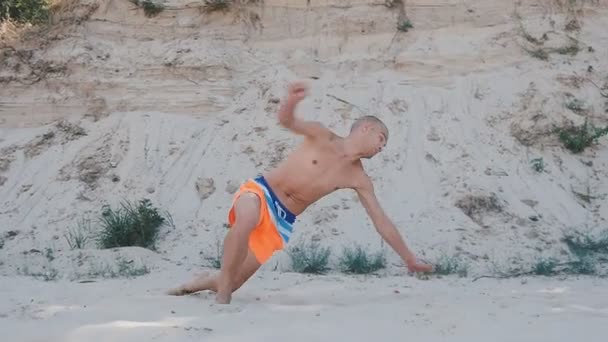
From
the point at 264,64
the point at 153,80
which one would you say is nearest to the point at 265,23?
the point at 264,64

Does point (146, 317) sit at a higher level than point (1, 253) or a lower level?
higher

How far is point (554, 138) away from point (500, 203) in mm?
1176

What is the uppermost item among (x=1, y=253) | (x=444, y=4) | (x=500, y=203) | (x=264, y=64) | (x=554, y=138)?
(x=444, y=4)

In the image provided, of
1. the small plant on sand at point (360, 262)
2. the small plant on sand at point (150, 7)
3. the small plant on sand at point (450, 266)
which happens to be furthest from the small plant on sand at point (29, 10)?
the small plant on sand at point (450, 266)

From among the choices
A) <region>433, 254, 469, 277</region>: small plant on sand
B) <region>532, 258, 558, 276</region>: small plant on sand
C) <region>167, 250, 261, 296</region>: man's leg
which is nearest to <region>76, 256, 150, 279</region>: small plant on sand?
<region>167, 250, 261, 296</region>: man's leg

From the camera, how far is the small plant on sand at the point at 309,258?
245 inches

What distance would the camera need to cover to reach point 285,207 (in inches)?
190

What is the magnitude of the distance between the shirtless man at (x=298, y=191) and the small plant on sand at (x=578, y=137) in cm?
392

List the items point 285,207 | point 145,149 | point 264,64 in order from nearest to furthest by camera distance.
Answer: point 285,207
point 145,149
point 264,64

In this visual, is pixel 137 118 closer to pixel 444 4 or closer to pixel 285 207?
pixel 444 4

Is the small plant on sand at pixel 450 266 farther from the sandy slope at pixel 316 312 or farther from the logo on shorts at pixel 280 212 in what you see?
the logo on shorts at pixel 280 212

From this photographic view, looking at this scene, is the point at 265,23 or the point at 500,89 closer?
the point at 500,89

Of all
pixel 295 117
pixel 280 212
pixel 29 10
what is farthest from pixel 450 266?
pixel 29 10

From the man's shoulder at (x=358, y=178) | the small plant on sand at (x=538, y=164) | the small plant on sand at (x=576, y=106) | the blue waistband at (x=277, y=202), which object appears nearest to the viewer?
the blue waistband at (x=277, y=202)
